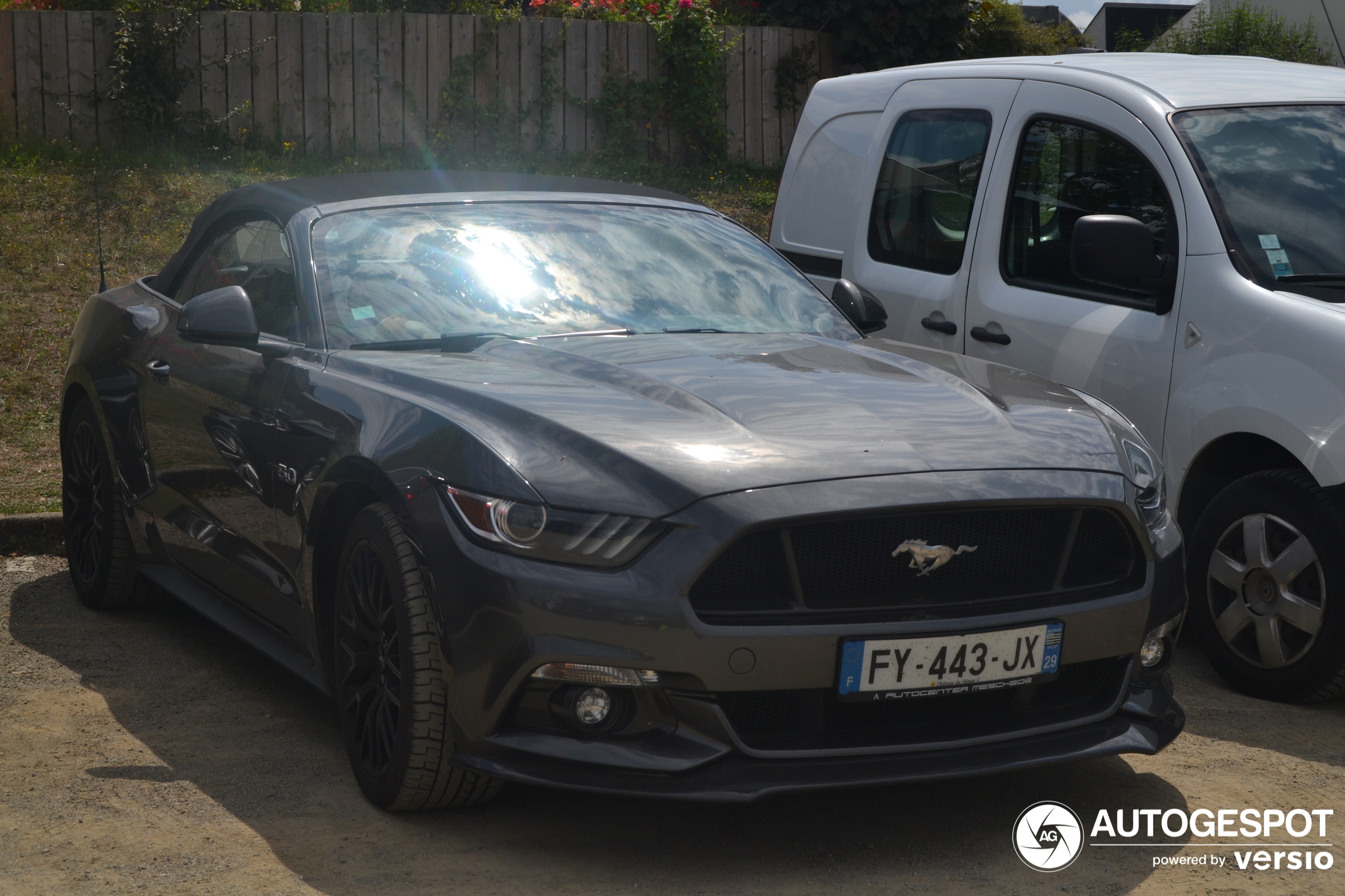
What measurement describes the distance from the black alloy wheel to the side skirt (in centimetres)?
17

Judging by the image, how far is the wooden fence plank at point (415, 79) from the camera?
1297cm

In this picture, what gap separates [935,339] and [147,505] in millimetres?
2953

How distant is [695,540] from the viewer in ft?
10.1

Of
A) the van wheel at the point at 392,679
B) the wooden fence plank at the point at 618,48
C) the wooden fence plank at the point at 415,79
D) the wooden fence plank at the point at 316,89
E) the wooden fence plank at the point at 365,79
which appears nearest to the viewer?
the van wheel at the point at 392,679

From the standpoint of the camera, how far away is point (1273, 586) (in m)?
4.57

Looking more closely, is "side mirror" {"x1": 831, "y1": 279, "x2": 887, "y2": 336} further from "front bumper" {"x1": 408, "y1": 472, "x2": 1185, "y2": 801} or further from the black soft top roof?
"front bumper" {"x1": 408, "y1": 472, "x2": 1185, "y2": 801}

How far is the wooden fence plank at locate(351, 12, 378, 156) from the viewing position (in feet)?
42.0

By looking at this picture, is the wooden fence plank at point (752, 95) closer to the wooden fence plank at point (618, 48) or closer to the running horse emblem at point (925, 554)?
the wooden fence plank at point (618, 48)

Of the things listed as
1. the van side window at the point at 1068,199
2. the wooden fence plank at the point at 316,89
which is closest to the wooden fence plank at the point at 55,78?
the wooden fence plank at the point at 316,89

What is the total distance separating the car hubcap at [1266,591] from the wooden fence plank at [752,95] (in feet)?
33.1

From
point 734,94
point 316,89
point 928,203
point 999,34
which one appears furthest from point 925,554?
point 999,34

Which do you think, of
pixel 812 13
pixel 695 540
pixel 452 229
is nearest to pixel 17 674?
pixel 452 229

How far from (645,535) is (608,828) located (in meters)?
0.84

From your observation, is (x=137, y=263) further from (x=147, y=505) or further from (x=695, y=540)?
(x=695, y=540)
